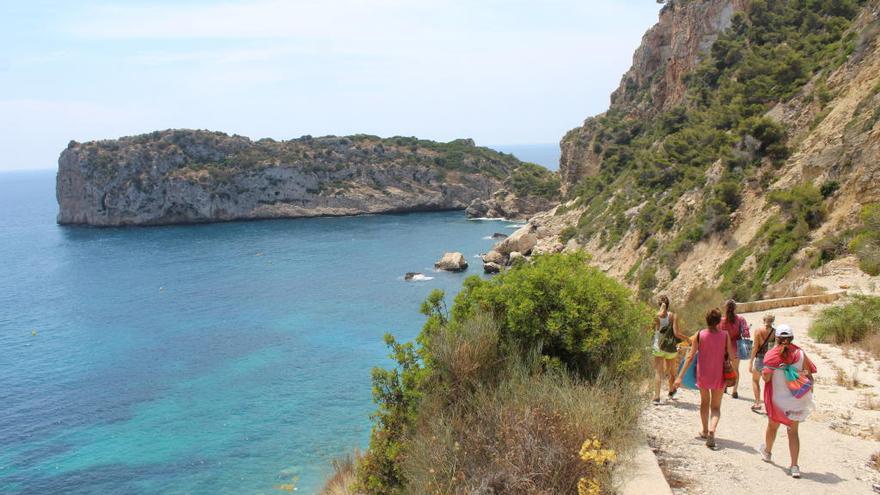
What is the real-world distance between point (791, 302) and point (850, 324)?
3672mm

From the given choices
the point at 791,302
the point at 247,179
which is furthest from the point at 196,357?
the point at 247,179

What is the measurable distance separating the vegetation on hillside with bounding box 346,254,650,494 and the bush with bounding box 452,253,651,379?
0.7 inches

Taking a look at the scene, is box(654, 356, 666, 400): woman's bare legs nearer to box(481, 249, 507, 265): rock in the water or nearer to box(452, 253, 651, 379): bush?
box(452, 253, 651, 379): bush

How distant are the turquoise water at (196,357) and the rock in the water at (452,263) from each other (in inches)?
54.8

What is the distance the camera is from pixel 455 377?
8.45 m

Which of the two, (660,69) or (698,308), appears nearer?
(698,308)

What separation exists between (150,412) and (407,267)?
33765 mm

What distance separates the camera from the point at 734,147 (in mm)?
31047

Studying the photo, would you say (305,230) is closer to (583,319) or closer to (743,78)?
(743,78)

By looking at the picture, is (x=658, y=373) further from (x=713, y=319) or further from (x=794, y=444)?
(x=794, y=444)

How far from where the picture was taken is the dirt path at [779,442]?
652cm

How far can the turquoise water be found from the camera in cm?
2292

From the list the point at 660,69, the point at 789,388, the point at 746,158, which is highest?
the point at 660,69

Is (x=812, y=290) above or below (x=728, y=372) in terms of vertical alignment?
below
